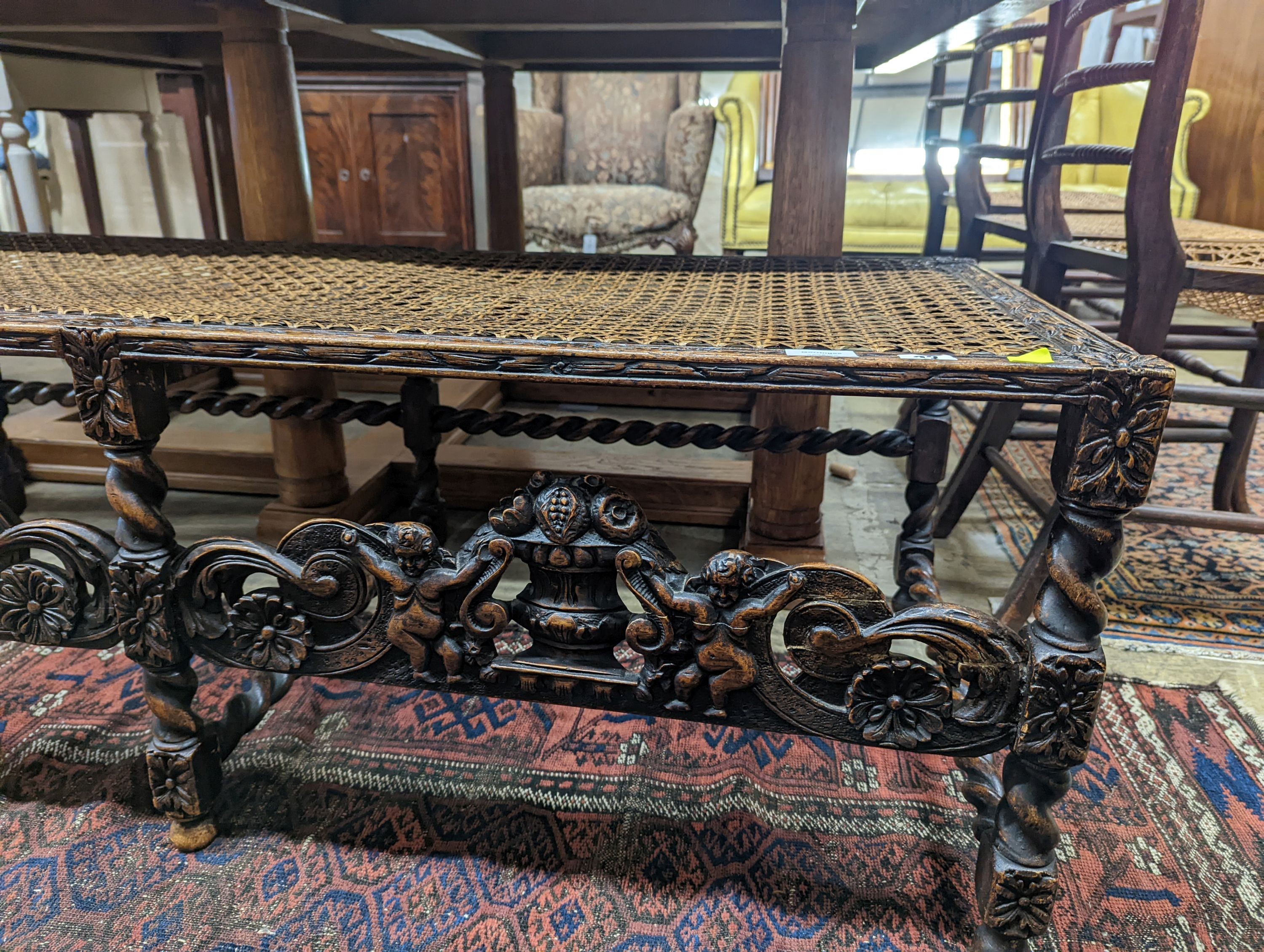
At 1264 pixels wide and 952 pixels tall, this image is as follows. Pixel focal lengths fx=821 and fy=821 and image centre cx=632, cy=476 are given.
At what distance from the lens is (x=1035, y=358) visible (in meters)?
0.74

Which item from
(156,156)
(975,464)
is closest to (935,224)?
(975,464)

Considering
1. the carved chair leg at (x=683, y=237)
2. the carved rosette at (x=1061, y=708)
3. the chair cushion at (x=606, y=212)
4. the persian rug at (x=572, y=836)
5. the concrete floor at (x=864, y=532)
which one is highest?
the chair cushion at (x=606, y=212)

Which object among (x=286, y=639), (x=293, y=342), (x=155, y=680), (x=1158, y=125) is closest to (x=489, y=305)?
(x=293, y=342)

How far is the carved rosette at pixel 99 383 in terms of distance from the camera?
857mm

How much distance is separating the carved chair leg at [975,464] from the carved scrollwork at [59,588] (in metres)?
1.56

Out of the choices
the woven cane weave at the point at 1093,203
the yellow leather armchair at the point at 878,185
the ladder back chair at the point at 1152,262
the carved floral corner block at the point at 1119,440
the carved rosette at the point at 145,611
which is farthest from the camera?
the yellow leather armchair at the point at 878,185

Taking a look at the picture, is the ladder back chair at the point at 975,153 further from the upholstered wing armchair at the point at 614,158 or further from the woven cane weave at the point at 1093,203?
the upholstered wing armchair at the point at 614,158

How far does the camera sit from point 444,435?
7.52 feet

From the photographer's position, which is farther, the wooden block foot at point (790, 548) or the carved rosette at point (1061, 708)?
the wooden block foot at point (790, 548)

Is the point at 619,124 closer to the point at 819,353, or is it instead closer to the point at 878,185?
the point at 878,185

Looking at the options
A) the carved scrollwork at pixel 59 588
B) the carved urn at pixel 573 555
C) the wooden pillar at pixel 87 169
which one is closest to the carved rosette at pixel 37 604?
the carved scrollwork at pixel 59 588

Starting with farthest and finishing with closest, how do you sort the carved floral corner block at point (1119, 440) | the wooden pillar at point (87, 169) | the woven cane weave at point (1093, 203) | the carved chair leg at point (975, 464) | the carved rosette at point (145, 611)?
the wooden pillar at point (87, 169) → the woven cane weave at point (1093, 203) → the carved chair leg at point (975, 464) → the carved rosette at point (145, 611) → the carved floral corner block at point (1119, 440)

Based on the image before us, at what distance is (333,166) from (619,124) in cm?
140

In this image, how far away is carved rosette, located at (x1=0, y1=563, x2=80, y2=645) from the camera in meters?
0.98
